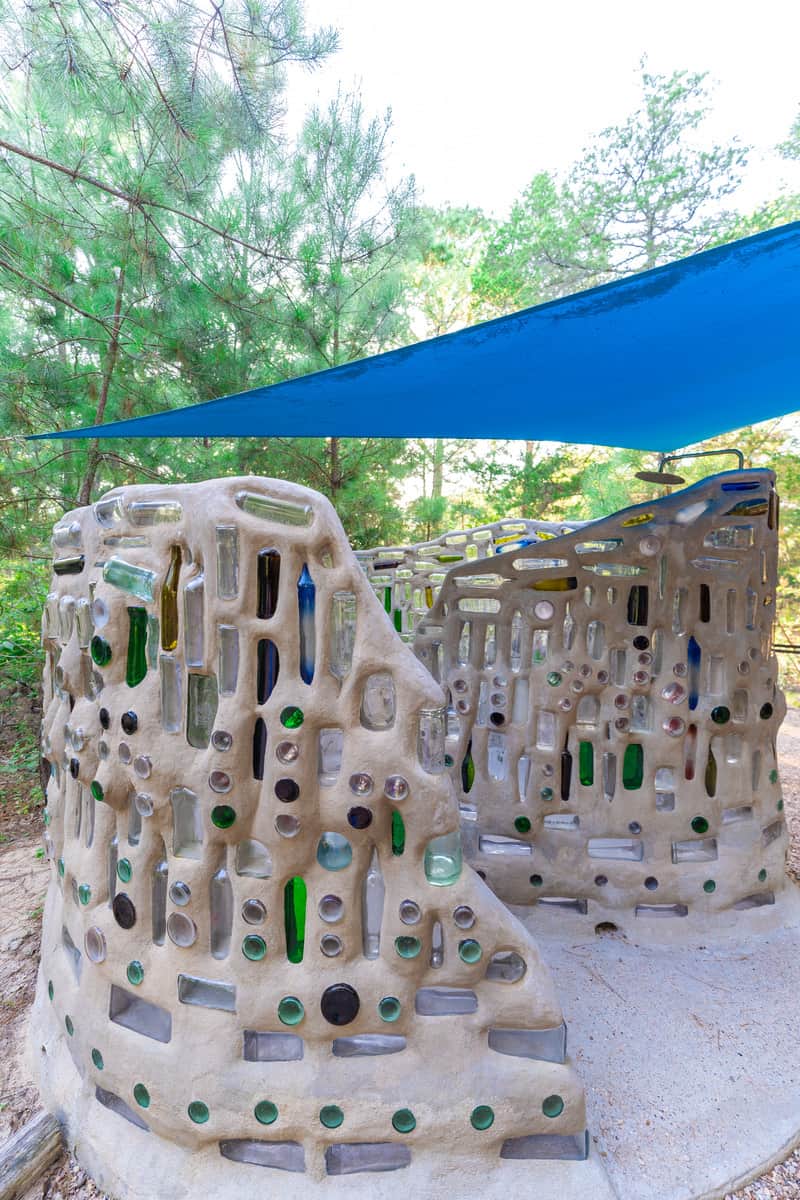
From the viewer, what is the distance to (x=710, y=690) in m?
2.35

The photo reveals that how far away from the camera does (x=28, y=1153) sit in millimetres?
1413

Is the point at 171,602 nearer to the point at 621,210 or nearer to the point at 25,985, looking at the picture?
the point at 25,985

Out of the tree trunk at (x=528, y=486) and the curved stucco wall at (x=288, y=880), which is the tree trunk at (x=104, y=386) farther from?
the tree trunk at (x=528, y=486)

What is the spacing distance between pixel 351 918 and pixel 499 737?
147 cm

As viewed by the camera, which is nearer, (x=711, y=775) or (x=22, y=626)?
(x=711, y=775)

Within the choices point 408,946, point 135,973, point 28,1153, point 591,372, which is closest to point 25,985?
point 28,1153

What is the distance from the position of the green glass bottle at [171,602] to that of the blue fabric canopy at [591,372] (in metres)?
0.99

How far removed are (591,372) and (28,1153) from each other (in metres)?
2.76

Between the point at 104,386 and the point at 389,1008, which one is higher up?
the point at 104,386

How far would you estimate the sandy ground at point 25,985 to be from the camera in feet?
4.62

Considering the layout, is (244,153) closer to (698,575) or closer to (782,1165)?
(698,575)

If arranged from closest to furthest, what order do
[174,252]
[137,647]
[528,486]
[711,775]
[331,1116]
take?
[331,1116], [137,647], [711,775], [174,252], [528,486]

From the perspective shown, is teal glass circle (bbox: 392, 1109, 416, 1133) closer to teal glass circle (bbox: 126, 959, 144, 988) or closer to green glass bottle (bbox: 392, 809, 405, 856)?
green glass bottle (bbox: 392, 809, 405, 856)

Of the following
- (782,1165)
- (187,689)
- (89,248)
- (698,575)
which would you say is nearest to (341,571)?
(187,689)
